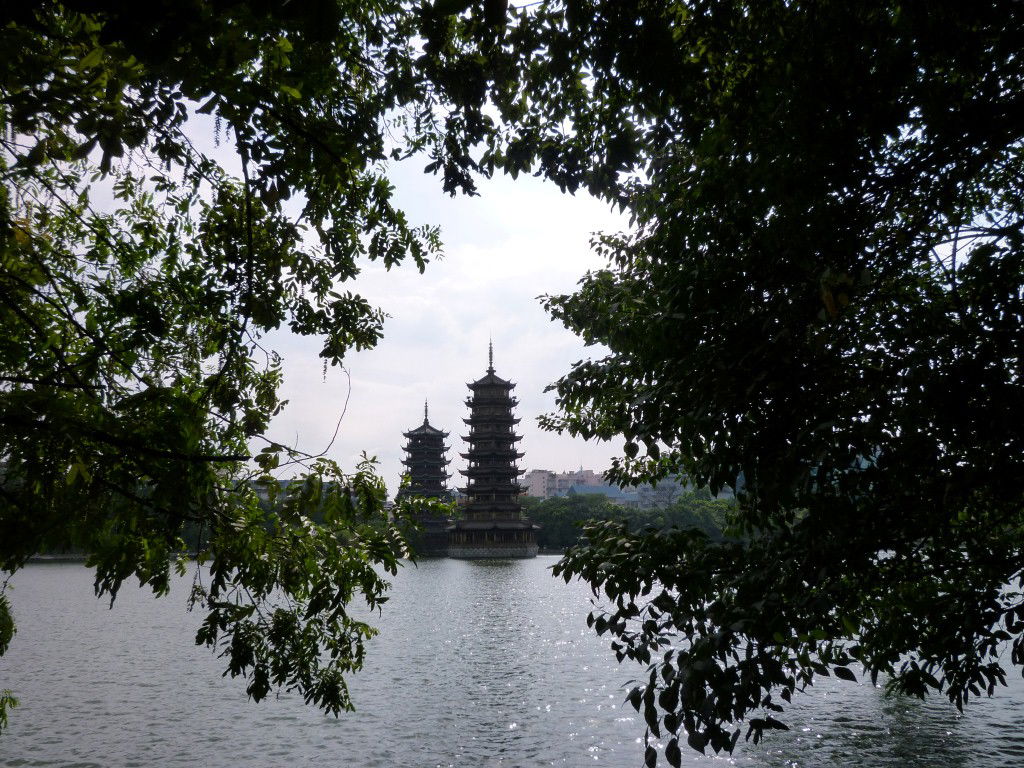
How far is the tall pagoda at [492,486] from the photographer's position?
49906 millimetres

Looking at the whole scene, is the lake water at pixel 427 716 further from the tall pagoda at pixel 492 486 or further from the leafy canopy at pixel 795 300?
the tall pagoda at pixel 492 486

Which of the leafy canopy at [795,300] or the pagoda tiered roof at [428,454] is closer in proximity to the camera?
the leafy canopy at [795,300]

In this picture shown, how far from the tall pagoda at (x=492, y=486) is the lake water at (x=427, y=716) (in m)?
33.7

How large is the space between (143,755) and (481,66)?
8.29 m

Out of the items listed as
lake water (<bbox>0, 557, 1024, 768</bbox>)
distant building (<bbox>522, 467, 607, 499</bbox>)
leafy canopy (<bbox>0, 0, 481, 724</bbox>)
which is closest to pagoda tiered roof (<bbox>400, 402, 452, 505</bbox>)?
lake water (<bbox>0, 557, 1024, 768</bbox>)

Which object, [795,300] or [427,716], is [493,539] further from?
[795,300]

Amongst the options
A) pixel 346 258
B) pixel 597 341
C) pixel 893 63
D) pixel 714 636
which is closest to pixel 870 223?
pixel 893 63

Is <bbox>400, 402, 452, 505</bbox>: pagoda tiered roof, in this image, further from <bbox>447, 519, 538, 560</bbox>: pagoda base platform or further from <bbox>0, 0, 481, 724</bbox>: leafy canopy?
<bbox>0, 0, 481, 724</bbox>: leafy canopy

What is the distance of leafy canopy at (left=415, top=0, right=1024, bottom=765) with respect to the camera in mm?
2824

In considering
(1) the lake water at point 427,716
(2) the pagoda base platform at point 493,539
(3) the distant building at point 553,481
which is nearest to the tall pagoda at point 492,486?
(2) the pagoda base platform at point 493,539

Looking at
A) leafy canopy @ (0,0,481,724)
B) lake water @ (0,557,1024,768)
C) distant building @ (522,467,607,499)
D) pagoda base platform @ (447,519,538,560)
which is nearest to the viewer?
leafy canopy @ (0,0,481,724)

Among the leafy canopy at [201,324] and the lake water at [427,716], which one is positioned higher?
the leafy canopy at [201,324]

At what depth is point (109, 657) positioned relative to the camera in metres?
14.0

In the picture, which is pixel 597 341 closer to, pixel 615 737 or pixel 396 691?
pixel 615 737
